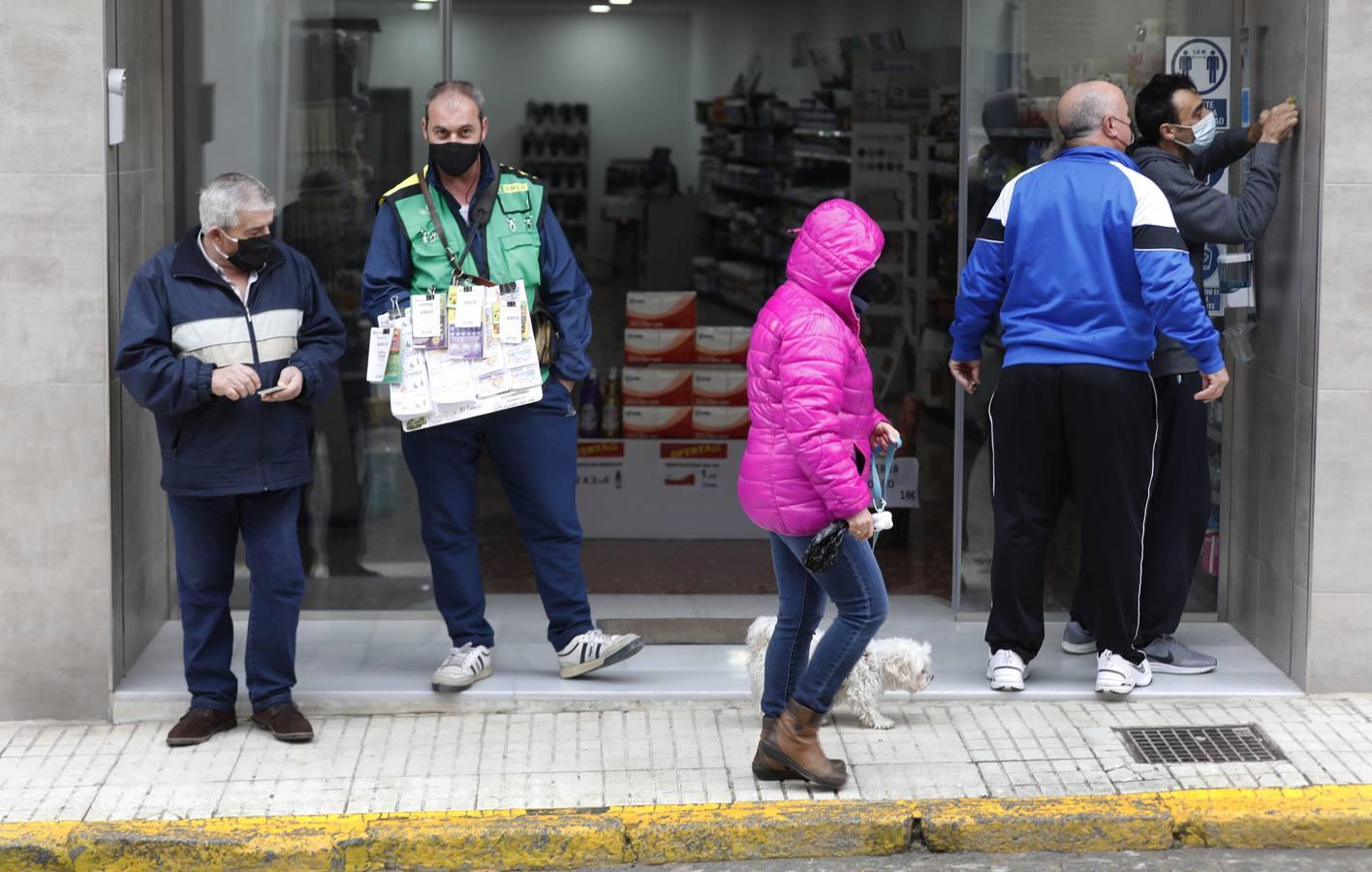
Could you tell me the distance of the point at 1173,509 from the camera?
601 cm

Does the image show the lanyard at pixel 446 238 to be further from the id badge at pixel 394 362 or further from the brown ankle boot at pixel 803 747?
the brown ankle boot at pixel 803 747

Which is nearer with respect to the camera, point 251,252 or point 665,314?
point 251,252

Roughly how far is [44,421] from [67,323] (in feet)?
1.05

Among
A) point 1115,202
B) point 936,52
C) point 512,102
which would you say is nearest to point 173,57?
point 1115,202

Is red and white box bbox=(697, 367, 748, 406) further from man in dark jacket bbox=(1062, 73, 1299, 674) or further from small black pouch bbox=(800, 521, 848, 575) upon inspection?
small black pouch bbox=(800, 521, 848, 575)

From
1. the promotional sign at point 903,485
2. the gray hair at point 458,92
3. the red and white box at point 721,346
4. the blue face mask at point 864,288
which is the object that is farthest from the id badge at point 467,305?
the red and white box at point 721,346

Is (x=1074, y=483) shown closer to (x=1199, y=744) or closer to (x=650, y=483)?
(x=1199, y=744)

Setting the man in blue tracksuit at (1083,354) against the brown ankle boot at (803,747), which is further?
the man in blue tracksuit at (1083,354)

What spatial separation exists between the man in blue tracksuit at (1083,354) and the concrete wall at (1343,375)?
0.45 m

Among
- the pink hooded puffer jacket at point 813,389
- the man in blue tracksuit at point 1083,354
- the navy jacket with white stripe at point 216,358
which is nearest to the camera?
the pink hooded puffer jacket at point 813,389

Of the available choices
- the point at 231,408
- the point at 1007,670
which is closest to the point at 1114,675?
the point at 1007,670

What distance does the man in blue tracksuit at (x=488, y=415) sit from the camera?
562 centimetres

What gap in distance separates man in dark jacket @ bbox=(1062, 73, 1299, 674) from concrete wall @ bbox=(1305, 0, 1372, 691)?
230 mm

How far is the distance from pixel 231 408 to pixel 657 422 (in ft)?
11.3
